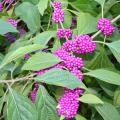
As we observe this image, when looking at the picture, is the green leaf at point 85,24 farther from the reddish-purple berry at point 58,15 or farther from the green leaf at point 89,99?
the green leaf at point 89,99

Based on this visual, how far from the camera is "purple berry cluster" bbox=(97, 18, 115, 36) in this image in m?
1.21

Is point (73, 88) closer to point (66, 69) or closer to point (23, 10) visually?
point (66, 69)

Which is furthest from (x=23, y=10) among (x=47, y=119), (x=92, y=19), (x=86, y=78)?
(x=47, y=119)

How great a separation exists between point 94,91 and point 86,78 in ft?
0.18

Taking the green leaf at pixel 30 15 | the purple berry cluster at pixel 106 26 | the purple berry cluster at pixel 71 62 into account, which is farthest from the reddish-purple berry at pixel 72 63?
the green leaf at pixel 30 15

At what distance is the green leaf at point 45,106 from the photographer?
102cm

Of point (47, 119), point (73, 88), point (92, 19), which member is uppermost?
point (92, 19)

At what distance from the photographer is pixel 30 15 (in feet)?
4.47

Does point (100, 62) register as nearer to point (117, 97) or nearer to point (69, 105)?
point (117, 97)

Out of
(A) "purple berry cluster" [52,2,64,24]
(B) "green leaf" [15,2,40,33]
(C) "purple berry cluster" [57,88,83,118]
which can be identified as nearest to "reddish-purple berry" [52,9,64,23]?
(A) "purple berry cluster" [52,2,64,24]

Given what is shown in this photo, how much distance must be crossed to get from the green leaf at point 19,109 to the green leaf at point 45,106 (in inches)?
1.8

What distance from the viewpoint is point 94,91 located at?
44.9 inches

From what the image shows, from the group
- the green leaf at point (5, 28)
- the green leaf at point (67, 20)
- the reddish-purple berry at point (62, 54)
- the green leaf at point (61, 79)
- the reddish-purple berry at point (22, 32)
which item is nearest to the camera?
the green leaf at point (61, 79)

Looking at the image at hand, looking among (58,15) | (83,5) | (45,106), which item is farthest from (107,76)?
(83,5)
